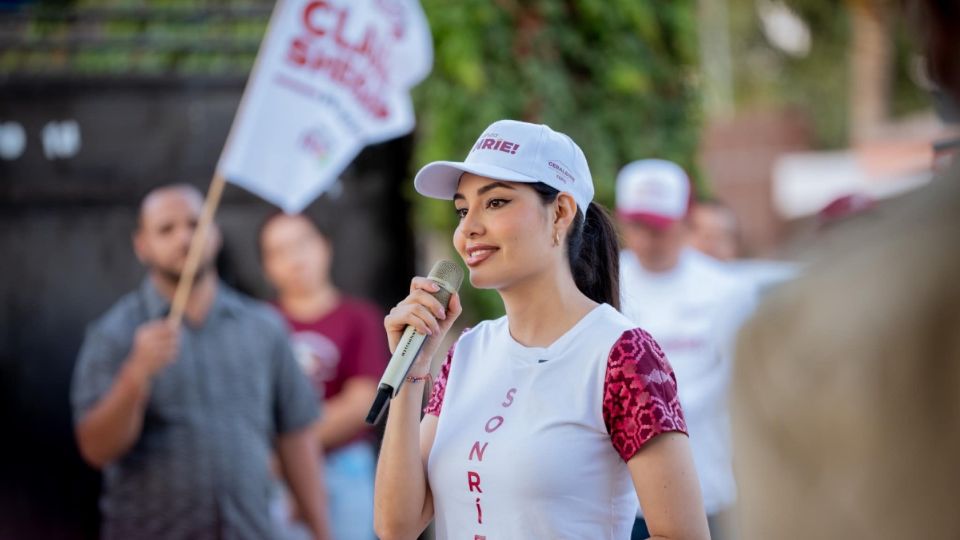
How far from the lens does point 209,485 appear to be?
4.98 metres

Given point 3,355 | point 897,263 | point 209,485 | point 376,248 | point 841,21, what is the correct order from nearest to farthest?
1. point 897,263
2. point 209,485
3. point 3,355
4. point 376,248
5. point 841,21

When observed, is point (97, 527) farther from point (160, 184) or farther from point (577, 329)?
point (577, 329)

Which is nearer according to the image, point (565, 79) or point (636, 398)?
point (636, 398)

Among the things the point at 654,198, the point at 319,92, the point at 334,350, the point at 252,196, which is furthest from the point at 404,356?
the point at 252,196

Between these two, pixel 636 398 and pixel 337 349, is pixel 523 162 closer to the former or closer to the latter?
pixel 636 398

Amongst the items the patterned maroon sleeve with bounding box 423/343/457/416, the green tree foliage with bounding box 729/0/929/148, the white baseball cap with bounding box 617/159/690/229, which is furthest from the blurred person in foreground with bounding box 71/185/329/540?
the green tree foliage with bounding box 729/0/929/148

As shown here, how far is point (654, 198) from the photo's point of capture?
5625mm

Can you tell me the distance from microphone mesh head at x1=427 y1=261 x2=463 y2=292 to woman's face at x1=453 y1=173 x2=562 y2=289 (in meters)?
0.08

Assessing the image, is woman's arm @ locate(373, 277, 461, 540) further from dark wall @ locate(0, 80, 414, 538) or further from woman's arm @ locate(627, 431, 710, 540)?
dark wall @ locate(0, 80, 414, 538)

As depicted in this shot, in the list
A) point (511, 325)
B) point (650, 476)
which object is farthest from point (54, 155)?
point (650, 476)

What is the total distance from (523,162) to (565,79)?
14.1ft

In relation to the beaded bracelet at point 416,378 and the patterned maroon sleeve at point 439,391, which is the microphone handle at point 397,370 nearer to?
the beaded bracelet at point 416,378

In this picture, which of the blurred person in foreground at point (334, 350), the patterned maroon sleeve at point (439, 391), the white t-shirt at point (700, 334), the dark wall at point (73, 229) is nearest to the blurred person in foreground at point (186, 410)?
the blurred person in foreground at point (334, 350)

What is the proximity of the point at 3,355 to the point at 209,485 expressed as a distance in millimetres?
1857
